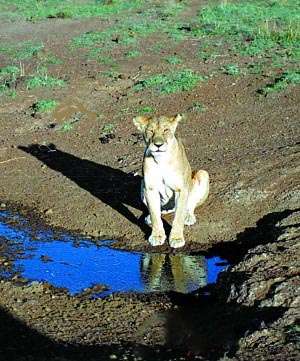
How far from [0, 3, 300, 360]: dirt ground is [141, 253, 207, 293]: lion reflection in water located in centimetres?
24

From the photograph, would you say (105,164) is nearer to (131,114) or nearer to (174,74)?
(131,114)

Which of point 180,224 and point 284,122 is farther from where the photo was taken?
point 284,122

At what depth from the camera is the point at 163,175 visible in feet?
31.0

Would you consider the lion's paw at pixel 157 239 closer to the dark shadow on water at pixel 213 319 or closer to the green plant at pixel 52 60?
the dark shadow on water at pixel 213 319

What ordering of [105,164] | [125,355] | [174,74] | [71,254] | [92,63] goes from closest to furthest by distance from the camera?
[125,355] < [71,254] < [105,164] < [174,74] < [92,63]

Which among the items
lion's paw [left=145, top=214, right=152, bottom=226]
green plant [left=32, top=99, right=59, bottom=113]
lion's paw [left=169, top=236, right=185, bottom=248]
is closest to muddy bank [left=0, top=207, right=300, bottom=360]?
lion's paw [left=169, top=236, right=185, bottom=248]

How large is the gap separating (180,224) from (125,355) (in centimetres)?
319

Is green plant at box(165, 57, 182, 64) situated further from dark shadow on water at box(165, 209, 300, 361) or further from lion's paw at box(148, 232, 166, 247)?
dark shadow on water at box(165, 209, 300, 361)

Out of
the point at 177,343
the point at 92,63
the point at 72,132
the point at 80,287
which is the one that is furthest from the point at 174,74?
the point at 177,343

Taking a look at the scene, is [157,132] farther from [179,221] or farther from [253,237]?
[253,237]

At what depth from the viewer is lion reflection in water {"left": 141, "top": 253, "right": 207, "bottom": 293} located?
8.56m

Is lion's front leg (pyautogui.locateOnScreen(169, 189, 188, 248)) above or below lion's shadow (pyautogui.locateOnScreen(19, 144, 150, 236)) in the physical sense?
below

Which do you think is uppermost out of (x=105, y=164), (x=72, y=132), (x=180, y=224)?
(x=72, y=132)

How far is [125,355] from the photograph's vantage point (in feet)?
21.7
